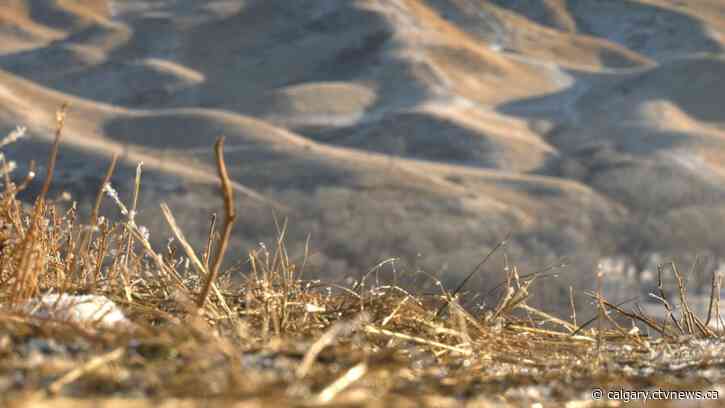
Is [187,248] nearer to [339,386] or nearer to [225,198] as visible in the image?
[225,198]

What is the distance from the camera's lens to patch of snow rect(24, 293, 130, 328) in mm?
1002

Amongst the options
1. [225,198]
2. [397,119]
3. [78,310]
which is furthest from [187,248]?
[397,119]

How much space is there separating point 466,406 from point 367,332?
442mm

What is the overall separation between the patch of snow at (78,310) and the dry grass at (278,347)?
0.08 feet

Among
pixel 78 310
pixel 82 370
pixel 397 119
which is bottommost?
pixel 397 119

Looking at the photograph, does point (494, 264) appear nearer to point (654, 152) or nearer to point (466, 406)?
point (654, 152)

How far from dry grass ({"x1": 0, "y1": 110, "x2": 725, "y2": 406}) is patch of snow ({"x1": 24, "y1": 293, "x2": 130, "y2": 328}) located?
0.02 meters

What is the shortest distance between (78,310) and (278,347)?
327 mm

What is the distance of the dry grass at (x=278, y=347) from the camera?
27.9 inches

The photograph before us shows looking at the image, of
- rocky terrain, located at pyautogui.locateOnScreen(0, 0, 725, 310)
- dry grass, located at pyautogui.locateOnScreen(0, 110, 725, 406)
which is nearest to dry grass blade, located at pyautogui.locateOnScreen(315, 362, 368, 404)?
dry grass, located at pyautogui.locateOnScreen(0, 110, 725, 406)

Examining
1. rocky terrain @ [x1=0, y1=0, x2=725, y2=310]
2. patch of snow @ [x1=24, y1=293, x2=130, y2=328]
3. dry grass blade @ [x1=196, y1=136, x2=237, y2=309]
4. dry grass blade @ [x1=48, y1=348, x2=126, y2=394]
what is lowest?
rocky terrain @ [x1=0, y1=0, x2=725, y2=310]

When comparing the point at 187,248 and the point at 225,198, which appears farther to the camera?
the point at 187,248

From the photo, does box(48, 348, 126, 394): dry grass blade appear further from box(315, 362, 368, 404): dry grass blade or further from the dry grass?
box(315, 362, 368, 404): dry grass blade

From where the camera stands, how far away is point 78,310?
1.07 metres
